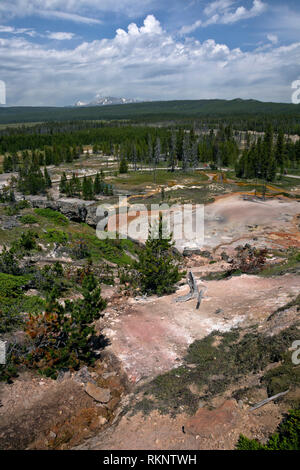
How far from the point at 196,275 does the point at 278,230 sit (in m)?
18.3

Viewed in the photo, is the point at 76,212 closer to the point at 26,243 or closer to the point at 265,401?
the point at 26,243

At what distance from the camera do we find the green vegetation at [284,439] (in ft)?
24.0

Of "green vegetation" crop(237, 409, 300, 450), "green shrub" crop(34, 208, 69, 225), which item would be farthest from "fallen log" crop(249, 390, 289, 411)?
"green shrub" crop(34, 208, 69, 225)

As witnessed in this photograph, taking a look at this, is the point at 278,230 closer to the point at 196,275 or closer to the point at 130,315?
the point at 196,275

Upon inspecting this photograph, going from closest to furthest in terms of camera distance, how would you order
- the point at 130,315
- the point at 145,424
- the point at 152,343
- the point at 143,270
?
1. the point at 145,424
2. the point at 152,343
3. the point at 130,315
4. the point at 143,270

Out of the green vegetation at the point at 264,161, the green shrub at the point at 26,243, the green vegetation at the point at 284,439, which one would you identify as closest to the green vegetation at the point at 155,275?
the green shrub at the point at 26,243

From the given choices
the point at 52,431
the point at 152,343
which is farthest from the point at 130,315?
the point at 52,431

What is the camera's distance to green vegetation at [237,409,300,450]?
732 cm

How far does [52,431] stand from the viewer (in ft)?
32.6

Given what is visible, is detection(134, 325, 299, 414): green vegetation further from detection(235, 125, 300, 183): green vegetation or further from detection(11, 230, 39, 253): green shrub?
detection(235, 125, 300, 183): green vegetation

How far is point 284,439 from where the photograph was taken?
7.48m

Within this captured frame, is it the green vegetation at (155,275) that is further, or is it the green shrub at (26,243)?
the green shrub at (26,243)

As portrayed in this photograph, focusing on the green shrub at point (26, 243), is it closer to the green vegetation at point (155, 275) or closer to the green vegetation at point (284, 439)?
the green vegetation at point (155, 275)
